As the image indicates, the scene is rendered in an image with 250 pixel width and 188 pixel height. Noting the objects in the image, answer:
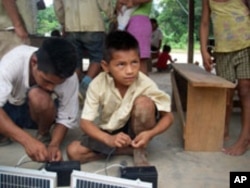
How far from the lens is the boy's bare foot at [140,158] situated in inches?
80.3

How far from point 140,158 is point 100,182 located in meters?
0.66

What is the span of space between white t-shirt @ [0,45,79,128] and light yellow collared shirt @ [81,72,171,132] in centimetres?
14

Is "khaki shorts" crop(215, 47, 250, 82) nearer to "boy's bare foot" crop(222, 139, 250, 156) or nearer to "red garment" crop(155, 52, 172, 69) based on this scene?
"boy's bare foot" crop(222, 139, 250, 156)

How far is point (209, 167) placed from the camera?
208cm

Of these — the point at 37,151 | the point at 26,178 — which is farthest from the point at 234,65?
the point at 26,178

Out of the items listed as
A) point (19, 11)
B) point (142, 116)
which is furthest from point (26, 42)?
point (142, 116)

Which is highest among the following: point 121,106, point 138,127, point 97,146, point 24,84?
point 24,84

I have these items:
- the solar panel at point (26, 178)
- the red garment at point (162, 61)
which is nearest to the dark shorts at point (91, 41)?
the solar panel at point (26, 178)

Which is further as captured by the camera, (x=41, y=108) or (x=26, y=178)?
(x=41, y=108)

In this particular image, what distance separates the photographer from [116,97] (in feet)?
6.79

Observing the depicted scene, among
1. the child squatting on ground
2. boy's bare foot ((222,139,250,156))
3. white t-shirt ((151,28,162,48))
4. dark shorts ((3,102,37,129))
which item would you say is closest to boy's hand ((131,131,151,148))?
the child squatting on ground

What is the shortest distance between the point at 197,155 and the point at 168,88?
2438 mm

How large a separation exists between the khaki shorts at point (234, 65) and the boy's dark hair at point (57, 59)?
1.08 meters

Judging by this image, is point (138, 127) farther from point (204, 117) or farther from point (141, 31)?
point (141, 31)
